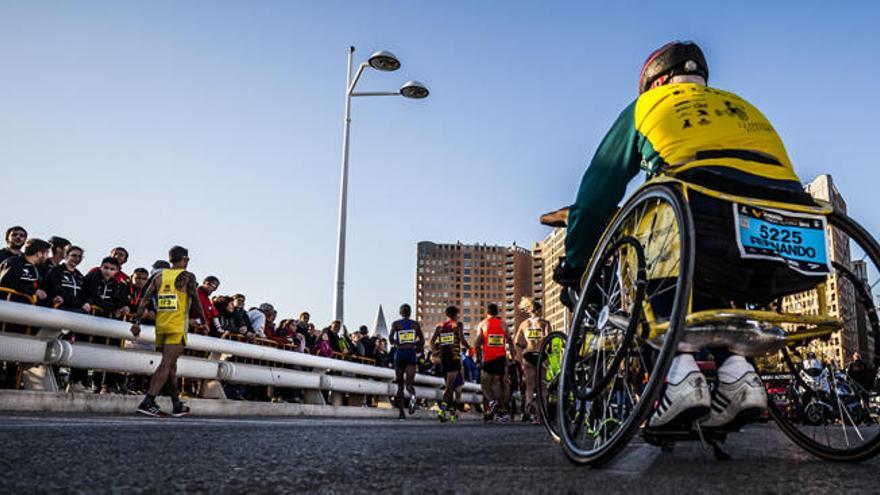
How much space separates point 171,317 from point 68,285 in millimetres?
2022

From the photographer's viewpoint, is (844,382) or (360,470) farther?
(844,382)

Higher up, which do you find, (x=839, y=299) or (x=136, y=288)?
(x=136, y=288)

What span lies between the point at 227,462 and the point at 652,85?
2479 millimetres

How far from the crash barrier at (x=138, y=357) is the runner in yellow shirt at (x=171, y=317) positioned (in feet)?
1.32

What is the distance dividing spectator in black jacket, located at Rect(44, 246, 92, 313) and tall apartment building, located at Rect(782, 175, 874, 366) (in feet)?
25.5

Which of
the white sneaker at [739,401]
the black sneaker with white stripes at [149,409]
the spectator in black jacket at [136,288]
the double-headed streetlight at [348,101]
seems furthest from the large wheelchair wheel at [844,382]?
the double-headed streetlight at [348,101]

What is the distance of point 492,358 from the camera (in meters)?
12.8

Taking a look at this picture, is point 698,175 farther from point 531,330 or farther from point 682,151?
point 531,330

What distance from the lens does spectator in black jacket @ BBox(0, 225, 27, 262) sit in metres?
8.41

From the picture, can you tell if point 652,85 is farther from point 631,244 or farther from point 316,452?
point 316,452

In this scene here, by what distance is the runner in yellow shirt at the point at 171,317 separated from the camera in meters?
7.39

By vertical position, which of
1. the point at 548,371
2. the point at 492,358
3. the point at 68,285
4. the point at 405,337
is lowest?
the point at 548,371

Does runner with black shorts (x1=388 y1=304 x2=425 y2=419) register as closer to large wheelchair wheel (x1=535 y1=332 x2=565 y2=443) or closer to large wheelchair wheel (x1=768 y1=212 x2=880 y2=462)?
large wheelchair wheel (x1=535 y1=332 x2=565 y2=443)

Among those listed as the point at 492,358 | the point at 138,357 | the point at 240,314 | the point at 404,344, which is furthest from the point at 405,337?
the point at 138,357
